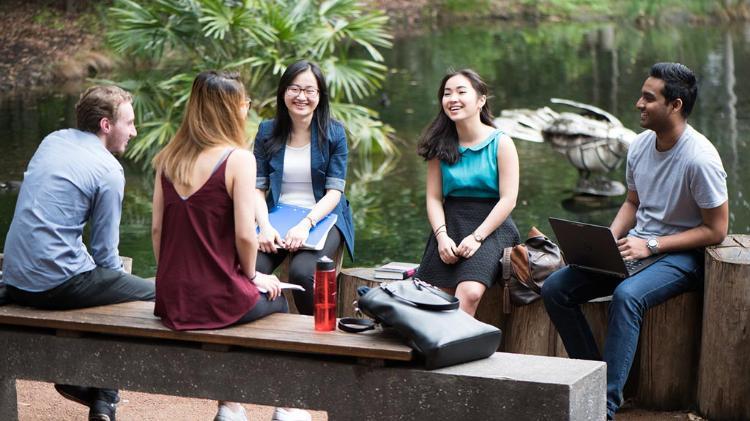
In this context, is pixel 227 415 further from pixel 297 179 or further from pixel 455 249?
pixel 297 179

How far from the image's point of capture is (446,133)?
5.48 m

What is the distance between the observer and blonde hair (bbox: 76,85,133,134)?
178 inches

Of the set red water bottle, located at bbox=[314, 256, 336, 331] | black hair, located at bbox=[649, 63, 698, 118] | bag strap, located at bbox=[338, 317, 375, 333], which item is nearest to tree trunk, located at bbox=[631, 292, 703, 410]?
black hair, located at bbox=[649, 63, 698, 118]

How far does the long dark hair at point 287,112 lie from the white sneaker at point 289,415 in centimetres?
143

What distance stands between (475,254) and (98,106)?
180 centimetres

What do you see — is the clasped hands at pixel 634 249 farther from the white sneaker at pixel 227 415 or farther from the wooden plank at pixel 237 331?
the white sneaker at pixel 227 415

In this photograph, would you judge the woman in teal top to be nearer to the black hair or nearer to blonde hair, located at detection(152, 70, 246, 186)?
the black hair

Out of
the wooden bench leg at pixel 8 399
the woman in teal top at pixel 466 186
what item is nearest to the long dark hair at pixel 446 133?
the woman in teal top at pixel 466 186

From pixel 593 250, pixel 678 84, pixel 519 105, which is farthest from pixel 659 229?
pixel 519 105

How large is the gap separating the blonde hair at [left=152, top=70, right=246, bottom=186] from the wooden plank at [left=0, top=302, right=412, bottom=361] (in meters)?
0.56

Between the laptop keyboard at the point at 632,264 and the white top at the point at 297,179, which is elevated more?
the white top at the point at 297,179

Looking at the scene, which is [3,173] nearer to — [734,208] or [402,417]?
[734,208]

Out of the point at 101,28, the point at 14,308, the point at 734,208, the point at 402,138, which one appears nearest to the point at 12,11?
the point at 101,28

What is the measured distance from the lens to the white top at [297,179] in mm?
5684
